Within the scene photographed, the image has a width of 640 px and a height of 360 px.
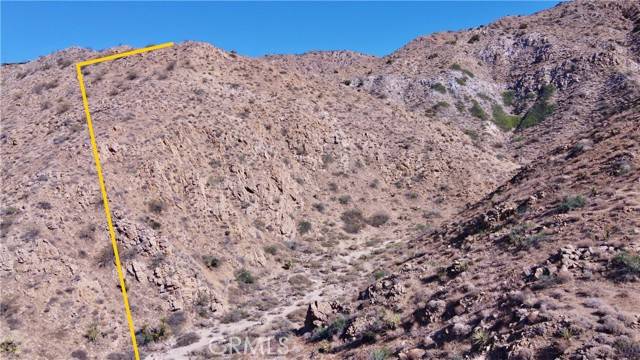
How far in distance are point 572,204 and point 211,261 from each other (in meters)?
17.4

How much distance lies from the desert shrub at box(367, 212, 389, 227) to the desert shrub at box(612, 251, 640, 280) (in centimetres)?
2181

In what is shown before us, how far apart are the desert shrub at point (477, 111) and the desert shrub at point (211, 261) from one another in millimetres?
40083

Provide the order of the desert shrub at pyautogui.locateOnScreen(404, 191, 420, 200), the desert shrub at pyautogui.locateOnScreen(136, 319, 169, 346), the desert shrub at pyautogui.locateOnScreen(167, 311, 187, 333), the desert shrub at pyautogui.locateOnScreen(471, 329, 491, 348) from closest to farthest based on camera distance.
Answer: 1. the desert shrub at pyautogui.locateOnScreen(471, 329, 491, 348)
2. the desert shrub at pyautogui.locateOnScreen(136, 319, 169, 346)
3. the desert shrub at pyautogui.locateOnScreen(167, 311, 187, 333)
4. the desert shrub at pyautogui.locateOnScreen(404, 191, 420, 200)

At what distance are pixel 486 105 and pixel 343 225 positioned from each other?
33.6 m

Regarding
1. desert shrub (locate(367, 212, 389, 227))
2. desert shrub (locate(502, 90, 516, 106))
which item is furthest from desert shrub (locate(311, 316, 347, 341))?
desert shrub (locate(502, 90, 516, 106))

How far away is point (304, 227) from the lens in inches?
1222

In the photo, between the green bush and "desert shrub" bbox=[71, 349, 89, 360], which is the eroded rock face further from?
"desert shrub" bbox=[71, 349, 89, 360]

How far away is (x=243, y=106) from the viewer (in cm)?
3775

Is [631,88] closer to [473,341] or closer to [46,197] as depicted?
[473,341]

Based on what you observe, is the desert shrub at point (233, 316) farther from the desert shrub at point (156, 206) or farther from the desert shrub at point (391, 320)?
the desert shrub at point (391, 320)

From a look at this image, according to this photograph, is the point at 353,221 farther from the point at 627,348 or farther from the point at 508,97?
the point at 508,97

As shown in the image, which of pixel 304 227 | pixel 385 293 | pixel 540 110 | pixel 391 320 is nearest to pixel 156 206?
pixel 304 227

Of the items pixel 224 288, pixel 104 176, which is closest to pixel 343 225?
pixel 224 288

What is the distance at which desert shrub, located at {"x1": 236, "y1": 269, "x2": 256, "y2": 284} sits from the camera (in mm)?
24353
